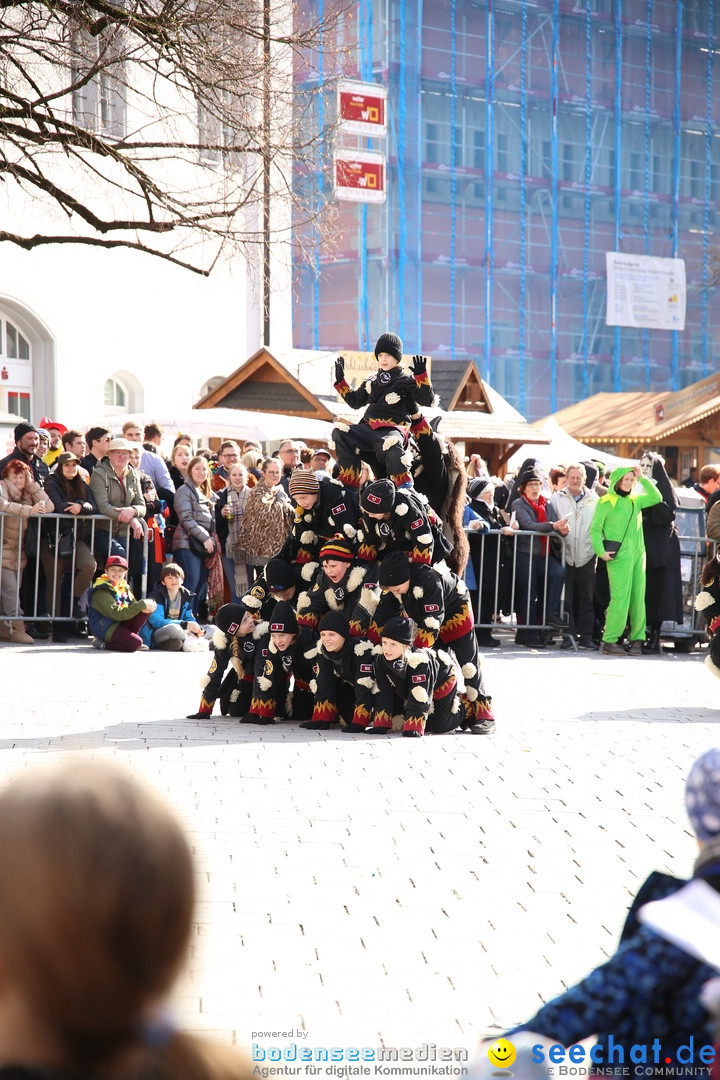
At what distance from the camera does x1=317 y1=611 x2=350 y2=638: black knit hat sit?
8.62m

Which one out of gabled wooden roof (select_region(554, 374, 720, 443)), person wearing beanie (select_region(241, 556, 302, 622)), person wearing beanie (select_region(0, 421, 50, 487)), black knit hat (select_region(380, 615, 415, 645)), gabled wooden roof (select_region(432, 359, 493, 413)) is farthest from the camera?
gabled wooden roof (select_region(554, 374, 720, 443))

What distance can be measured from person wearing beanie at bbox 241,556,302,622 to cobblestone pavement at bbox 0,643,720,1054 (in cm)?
75

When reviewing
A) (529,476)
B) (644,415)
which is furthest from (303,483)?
(644,415)

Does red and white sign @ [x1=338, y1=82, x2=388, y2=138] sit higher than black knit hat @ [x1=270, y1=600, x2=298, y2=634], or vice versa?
red and white sign @ [x1=338, y1=82, x2=388, y2=138]

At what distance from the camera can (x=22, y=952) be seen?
1.46 m

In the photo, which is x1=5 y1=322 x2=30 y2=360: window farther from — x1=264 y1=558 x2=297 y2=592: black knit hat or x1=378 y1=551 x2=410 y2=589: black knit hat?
x1=378 y1=551 x2=410 y2=589: black knit hat

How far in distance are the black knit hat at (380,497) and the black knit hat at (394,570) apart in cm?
28

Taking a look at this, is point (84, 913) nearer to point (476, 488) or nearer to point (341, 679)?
point (341, 679)

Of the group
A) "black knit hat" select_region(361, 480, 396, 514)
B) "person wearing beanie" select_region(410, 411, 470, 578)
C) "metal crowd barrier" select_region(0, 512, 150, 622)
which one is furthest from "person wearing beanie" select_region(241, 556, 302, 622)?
"metal crowd barrier" select_region(0, 512, 150, 622)

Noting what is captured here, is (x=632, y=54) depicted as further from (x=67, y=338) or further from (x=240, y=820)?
(x=240, y=820)

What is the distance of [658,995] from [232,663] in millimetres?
6796

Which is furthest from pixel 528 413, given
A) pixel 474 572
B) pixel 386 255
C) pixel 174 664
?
pixel 174 664

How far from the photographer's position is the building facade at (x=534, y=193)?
3812 cm

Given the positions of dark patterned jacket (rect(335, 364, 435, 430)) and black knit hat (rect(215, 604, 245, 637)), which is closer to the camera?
dark patterned jacket (rect(335, 364, 435, 430))
